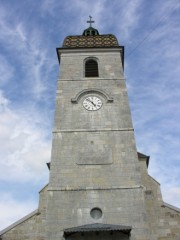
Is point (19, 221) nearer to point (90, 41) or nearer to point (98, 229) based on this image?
point (98, 229)

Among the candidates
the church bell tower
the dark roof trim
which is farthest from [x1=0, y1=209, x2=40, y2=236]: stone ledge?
the dark roof trim

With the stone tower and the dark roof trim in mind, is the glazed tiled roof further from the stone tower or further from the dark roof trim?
the dark roof trim

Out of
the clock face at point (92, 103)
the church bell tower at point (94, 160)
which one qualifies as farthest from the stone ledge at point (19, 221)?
the clock face at point (92, 103)

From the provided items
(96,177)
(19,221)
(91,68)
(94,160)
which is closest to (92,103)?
(91,68)

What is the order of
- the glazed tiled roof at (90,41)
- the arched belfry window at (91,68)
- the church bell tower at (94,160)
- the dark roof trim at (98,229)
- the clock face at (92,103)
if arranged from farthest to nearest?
the glazed tiled roof at (90,41) < the arched belfry window at (91,68) < the clock face at (92,103) < the church bell tower at (94,160) < the dark roof trim at (98,229)

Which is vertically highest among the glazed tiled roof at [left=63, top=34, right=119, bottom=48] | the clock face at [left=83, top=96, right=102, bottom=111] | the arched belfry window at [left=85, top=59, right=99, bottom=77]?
the glazed tiled roof at [left=63, top=34, right=119, bottom=48]

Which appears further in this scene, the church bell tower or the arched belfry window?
the arched belfry window

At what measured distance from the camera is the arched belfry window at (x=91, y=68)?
18.1m

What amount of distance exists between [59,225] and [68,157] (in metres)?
3.07

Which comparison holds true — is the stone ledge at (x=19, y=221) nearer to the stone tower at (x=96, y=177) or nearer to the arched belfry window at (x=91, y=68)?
the stone tower at (x=96, y=177)

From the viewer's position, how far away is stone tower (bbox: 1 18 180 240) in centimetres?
1220

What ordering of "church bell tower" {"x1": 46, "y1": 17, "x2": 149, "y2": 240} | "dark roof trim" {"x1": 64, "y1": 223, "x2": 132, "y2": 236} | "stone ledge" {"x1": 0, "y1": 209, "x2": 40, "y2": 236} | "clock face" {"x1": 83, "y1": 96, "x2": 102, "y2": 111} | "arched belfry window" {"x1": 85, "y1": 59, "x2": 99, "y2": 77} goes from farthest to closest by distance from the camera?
1. "arched belfry window" {"x1": 85, "y1": 59, "x2": 99, "y2": 77}
2. "clock face" {"x1": 83, "y1": 96, "x2": 102, "y2": 111}
3. "stone ledge" {"x1": 0, "y1": 209, "x2": 40, "y2": 236}
4. "church bell tower" {"x1": 46, "y1": 17, "x2": 149, "y2": 240}
5. "dark roof trim" {"x1": 64, "y1": 223, "x2": 132, "y2": 236}

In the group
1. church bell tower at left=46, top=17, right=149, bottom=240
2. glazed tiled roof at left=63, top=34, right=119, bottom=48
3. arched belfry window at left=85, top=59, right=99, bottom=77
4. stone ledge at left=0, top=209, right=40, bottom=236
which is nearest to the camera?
church bell tower at left=46, top=17, right=149, bottom=240

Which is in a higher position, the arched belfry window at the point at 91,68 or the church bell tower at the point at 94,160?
the arched belfry window at the point at 91,68
